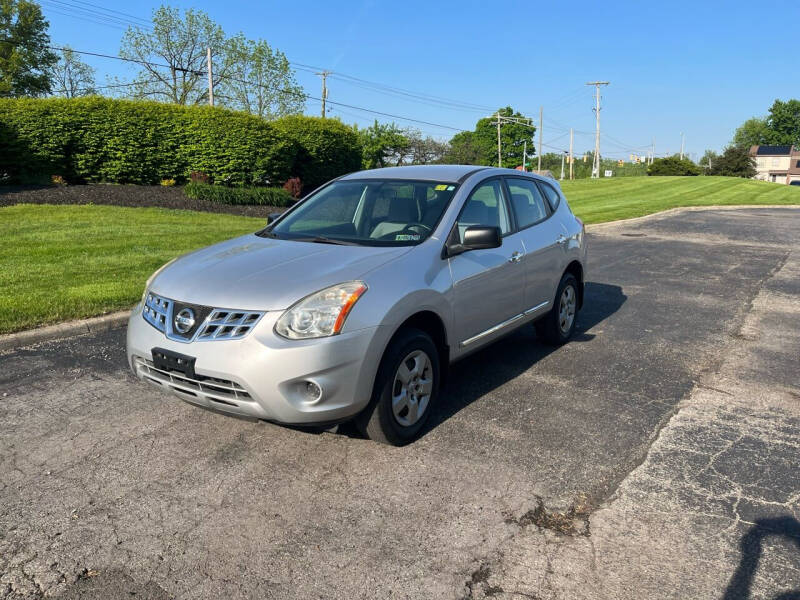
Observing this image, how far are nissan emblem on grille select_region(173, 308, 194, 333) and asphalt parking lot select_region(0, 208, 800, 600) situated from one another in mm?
810

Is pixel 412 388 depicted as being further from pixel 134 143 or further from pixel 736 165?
pixel 736 165

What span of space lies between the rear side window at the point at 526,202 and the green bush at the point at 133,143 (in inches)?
611

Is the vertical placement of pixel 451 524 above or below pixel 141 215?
below

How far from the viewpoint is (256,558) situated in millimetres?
2977

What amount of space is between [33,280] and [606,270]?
8.84m

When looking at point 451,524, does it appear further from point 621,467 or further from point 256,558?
point 621,467

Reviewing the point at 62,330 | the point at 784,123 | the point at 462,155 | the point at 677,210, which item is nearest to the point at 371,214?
the point at 62,330

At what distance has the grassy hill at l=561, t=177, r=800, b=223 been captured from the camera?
25.4m

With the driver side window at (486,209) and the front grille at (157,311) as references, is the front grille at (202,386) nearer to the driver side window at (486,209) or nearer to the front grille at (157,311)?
the front grille at (157,311)

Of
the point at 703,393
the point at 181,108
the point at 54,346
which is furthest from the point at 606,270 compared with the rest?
the point at 181,108

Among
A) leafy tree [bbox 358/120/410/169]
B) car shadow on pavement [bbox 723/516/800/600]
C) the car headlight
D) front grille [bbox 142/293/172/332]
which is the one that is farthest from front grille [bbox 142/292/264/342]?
leafy tree [bbox 358/120/410/169]

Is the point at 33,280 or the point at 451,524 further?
the point at 33,280

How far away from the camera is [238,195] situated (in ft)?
60.1

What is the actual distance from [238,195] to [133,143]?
3587 millimetres
